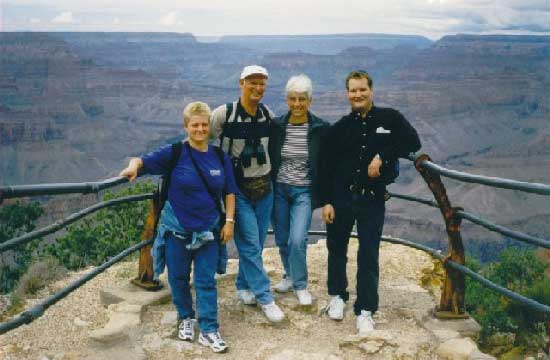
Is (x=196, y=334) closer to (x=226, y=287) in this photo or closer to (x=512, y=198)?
(x=226, y=287)

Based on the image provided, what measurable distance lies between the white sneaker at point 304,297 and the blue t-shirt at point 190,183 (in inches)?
42.5

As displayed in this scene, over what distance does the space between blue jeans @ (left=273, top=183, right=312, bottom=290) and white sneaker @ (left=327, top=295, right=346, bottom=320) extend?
0.92 feet

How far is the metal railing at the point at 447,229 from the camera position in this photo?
288cm

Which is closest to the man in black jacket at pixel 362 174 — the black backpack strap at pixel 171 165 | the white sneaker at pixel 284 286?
the white sneaker at pixel 284 286

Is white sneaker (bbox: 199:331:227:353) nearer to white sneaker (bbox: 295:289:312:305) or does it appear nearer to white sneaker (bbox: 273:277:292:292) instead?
white sneaker (bbox: 295:289:312:305)

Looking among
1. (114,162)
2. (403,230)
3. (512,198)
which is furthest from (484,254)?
(114,162)

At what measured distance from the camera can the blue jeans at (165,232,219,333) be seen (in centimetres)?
367

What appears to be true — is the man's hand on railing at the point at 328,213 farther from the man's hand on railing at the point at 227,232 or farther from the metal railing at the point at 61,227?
the metal railing at the point at 61,227

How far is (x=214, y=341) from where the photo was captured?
3596 millimetres

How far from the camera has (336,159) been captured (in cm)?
400

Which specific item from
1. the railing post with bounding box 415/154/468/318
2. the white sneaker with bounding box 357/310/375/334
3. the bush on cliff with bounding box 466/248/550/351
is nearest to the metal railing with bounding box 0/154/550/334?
the railing post with bounding box 415/154/468/318

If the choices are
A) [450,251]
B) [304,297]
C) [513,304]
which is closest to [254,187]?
[304,297]

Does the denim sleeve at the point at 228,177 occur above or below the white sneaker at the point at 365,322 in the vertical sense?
above

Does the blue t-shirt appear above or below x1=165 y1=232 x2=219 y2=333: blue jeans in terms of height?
above
